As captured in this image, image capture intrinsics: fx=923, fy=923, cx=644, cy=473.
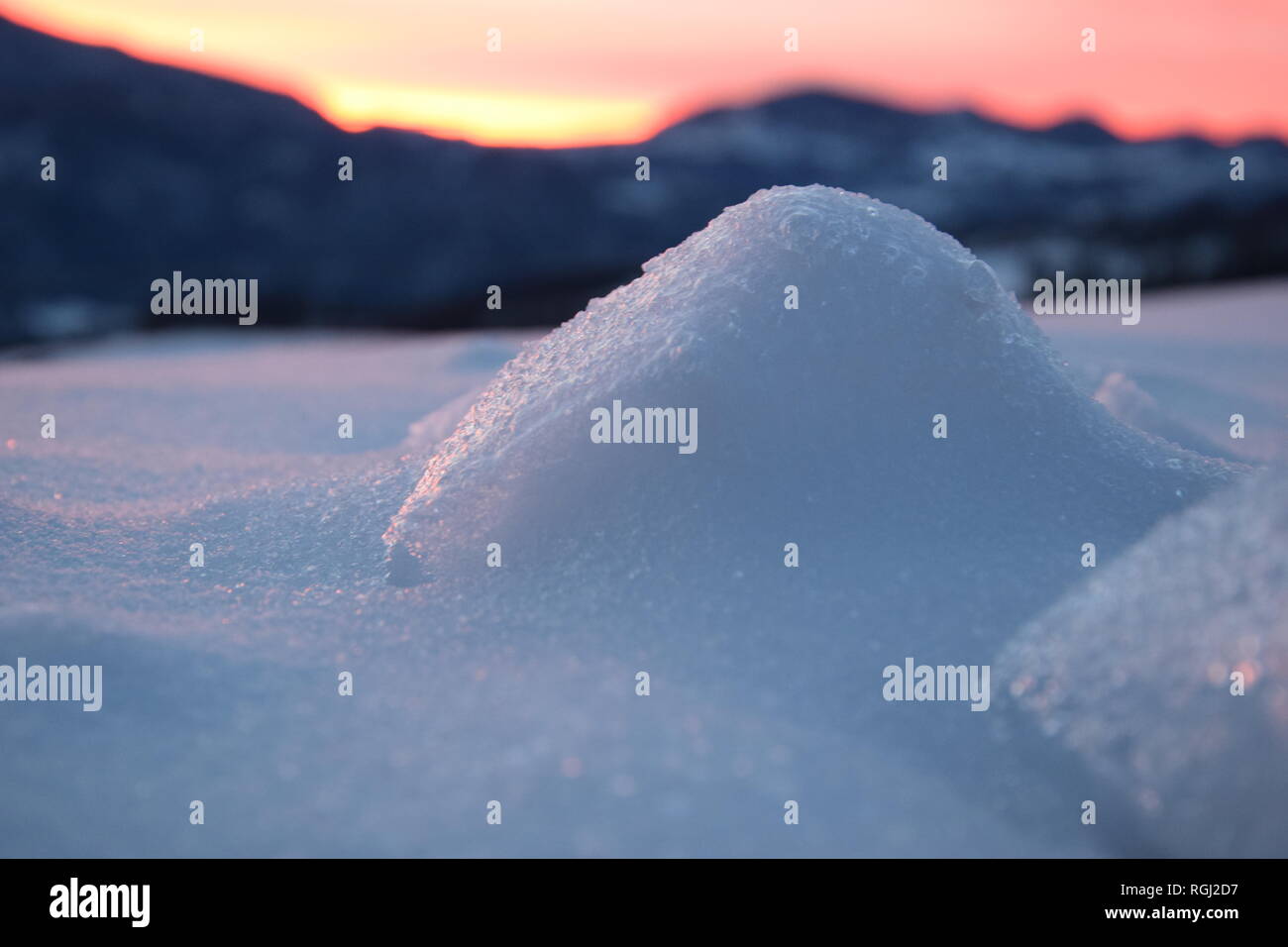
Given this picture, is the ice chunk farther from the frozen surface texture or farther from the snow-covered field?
the frozen surface texture

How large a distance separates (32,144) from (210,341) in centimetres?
4132

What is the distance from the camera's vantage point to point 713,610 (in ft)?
8.57

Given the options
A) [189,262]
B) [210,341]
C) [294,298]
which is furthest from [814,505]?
[189,262]

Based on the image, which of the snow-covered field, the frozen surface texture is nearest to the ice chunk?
the snow-covered field

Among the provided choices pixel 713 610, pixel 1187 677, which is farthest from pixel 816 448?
pixel 1187 677

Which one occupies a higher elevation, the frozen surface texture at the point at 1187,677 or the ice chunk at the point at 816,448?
the ice chunk at the point at 816,448

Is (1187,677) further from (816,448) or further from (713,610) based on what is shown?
(816,448)

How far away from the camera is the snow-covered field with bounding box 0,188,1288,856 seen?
6.68 feet

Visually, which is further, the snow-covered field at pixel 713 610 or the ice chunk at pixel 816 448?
the ice chunk at pixel 816 448

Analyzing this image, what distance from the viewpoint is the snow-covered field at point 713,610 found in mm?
2035

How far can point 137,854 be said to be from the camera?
2.00 metres

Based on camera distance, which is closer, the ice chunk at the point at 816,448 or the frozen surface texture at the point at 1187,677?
the frozen surface texture at the point at 1187,677

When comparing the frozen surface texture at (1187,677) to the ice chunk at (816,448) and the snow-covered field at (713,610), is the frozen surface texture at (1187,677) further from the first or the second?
the ice chunk at (816,448)

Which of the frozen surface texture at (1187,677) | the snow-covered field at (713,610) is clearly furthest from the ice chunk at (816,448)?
the frozen surface texture at (1187,677)
